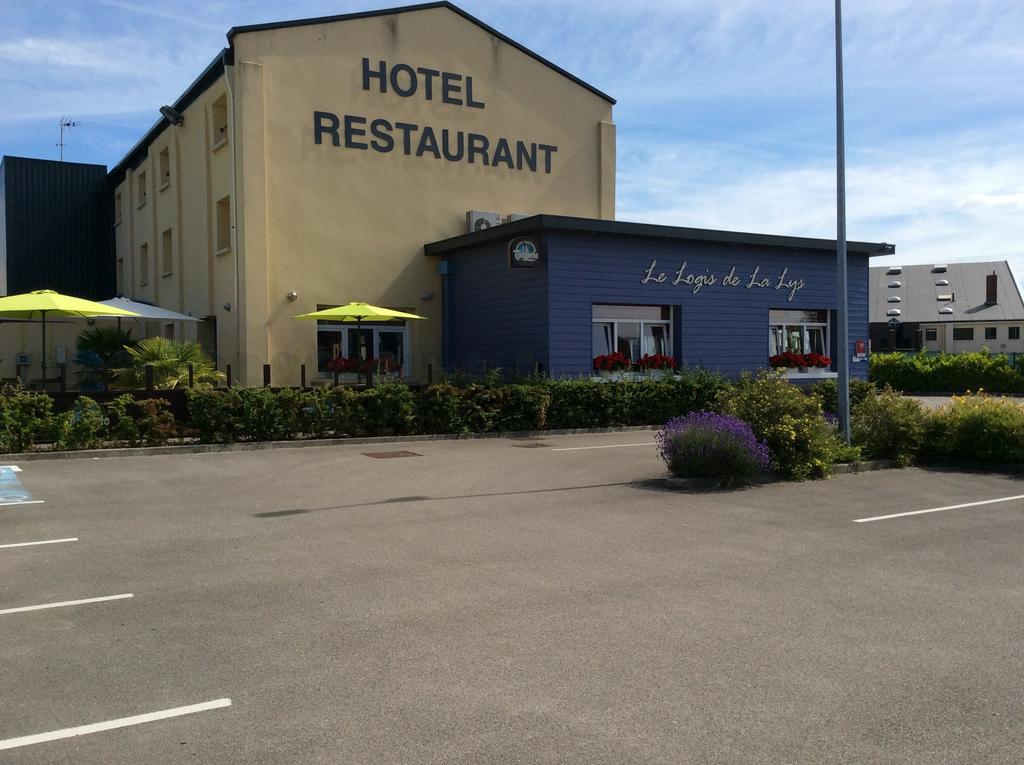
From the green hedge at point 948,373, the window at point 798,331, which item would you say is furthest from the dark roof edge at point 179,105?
the green hedge at point 948,373

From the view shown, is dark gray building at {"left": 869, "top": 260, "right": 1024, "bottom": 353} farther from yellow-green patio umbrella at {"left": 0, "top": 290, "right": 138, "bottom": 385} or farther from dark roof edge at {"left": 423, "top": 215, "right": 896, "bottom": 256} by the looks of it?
yellow-green patio umbrella at {"left": 0, "top": 290, "right": 138, "bottom": 385}

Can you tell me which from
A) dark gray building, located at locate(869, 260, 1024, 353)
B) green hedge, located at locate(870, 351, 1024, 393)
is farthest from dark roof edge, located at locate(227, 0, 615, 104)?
dark gray building, located at locate(869, 260, 1024, 353)

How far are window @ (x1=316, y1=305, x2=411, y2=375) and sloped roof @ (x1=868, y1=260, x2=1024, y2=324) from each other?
154ft

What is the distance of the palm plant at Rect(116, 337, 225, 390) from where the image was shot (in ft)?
58.9

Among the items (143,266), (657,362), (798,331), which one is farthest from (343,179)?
(798,331)

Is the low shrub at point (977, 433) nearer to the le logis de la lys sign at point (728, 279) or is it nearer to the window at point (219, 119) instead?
the le logis de la lys sign at point (728, 279)

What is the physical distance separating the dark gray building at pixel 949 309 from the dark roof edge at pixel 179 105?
48.1 meters

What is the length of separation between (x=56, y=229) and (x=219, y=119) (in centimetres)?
1339

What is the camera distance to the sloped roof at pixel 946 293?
2411 inches

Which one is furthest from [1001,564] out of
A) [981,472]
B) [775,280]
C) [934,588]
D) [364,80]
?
[364,80]

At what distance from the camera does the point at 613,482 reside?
12.2 meters

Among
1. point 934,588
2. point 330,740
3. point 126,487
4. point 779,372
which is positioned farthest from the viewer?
point 779,372

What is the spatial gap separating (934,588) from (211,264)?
20.7 m

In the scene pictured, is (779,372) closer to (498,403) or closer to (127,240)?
(498,403)
